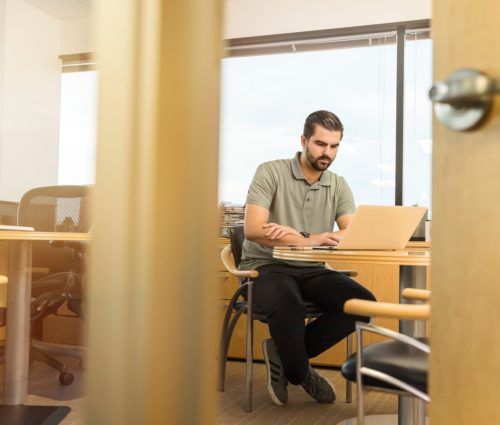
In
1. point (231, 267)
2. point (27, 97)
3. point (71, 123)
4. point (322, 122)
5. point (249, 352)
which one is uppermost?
point (27, 97)

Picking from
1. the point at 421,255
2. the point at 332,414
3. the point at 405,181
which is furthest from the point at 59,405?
the point at 405,181

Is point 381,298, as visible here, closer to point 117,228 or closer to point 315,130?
point 315,130

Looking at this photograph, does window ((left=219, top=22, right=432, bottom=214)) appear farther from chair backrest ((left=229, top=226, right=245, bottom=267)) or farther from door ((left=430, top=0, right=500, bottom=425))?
door ((left=430, top=0, right=500, bottom=425))

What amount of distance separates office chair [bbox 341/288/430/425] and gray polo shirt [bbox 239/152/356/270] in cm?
146

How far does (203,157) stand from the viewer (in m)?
0.42

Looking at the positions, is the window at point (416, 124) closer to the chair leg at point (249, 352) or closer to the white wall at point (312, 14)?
the white wall at point (312, 14)

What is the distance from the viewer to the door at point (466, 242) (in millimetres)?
502

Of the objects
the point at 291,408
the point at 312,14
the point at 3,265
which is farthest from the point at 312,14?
the point at 291,408

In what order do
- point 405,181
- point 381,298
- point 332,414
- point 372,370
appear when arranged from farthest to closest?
point 405,181 < point 381,298 < point 332,414 < point 372,370

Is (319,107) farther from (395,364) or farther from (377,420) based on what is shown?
(395,364)

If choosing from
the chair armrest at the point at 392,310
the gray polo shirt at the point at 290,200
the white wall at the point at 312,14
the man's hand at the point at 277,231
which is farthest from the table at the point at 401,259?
the white wall at the point at 312,14

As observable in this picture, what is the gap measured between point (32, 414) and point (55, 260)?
1388mm

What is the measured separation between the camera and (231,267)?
3049 millimetres

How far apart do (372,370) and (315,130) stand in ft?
5.94
